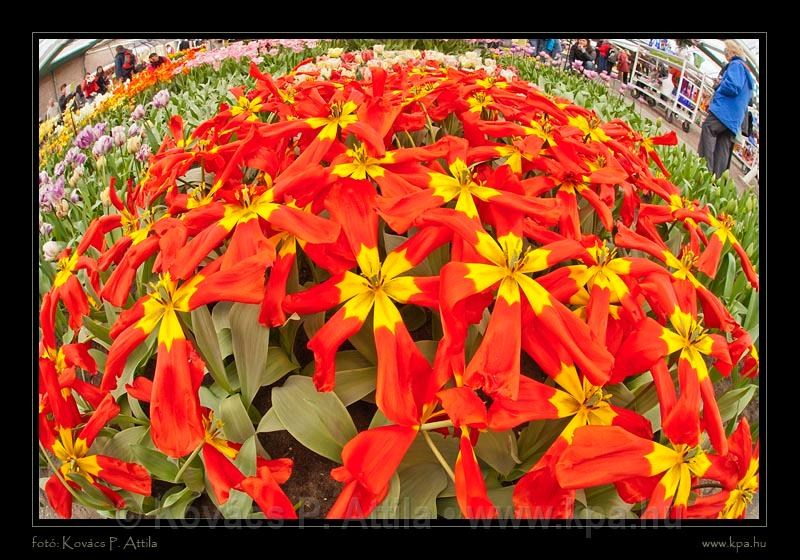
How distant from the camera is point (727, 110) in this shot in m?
0.99

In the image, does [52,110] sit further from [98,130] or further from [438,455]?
[438,455]

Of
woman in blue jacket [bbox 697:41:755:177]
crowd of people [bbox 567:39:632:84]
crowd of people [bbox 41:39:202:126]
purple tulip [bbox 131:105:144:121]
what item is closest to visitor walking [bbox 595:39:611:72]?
crowd of people [bbox 567:39:632:84]

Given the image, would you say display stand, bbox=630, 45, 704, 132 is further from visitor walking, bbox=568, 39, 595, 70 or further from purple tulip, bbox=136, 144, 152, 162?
purple tulip, bbox=136, 144, 152, 162

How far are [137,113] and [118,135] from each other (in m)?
0.07

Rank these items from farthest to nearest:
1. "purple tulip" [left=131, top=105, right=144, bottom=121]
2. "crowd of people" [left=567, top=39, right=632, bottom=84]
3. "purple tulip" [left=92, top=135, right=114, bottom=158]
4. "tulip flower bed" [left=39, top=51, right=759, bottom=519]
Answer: "purple tulip" [left=131, top=105, right=144, bottom=121] < "purple tulip" [left=92, top=135, right=114, bottom=158] < "crowd of people" [left=567, top=39, right=632, bottom=84] < "tulip flower bed" [left=39, top=51, right=759, bottom=519]

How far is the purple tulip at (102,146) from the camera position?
3.71 feet

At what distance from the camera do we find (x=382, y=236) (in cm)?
71

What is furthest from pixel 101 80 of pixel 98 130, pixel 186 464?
pixel 186 464

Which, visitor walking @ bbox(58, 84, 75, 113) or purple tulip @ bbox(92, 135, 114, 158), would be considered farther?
purple tulip @ bbox(92, 135, 114, 158)

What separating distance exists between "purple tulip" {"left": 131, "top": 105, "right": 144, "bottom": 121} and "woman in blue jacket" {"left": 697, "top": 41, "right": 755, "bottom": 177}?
3.44 feet

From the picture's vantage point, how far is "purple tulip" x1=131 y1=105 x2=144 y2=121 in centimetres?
123

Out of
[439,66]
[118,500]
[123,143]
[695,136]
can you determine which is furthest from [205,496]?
[695,136]

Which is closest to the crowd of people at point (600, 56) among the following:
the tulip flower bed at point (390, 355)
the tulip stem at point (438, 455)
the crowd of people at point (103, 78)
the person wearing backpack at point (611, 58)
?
the person wearing backpack at point (611, 58)
